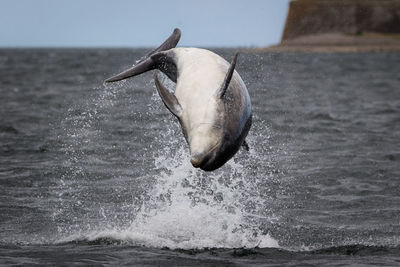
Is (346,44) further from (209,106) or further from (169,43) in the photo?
(209,106)

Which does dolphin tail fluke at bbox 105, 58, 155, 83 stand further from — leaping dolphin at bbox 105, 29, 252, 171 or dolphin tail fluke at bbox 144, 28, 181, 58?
dolphin tail fluke at bbox 144, 28, 181, 58

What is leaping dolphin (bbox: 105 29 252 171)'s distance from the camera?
7090 mm

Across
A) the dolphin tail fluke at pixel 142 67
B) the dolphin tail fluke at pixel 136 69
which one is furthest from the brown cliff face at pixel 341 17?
the dolphin tail fluke at pixel 136 69

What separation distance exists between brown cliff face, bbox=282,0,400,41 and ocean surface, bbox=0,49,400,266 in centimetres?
11553

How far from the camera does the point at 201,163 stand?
702 cm

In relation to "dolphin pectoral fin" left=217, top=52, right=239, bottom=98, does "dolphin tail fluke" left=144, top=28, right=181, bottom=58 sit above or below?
below

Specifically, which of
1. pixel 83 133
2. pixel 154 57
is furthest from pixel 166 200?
pixel 83 133

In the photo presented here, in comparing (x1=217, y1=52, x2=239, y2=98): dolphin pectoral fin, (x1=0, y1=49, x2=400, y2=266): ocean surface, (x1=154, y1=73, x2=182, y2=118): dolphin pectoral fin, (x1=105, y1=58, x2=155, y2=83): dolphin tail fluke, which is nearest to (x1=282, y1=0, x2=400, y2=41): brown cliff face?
(x1=0, y1=49, x2=400, y2=266): ocean surface

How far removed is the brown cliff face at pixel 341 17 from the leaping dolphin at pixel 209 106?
126579mm

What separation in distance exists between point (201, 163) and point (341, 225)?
12.9 feet

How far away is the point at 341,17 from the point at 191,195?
127859 millimetres

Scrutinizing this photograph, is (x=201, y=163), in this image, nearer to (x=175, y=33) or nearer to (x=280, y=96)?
(x=175, y=33)

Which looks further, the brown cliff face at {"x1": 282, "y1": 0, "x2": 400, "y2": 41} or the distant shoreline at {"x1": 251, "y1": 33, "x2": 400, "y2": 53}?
the brown cliff face at {"x1": 282, "y1": 0, "x2": 400, "y2": 41}

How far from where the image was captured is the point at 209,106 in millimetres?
7441
